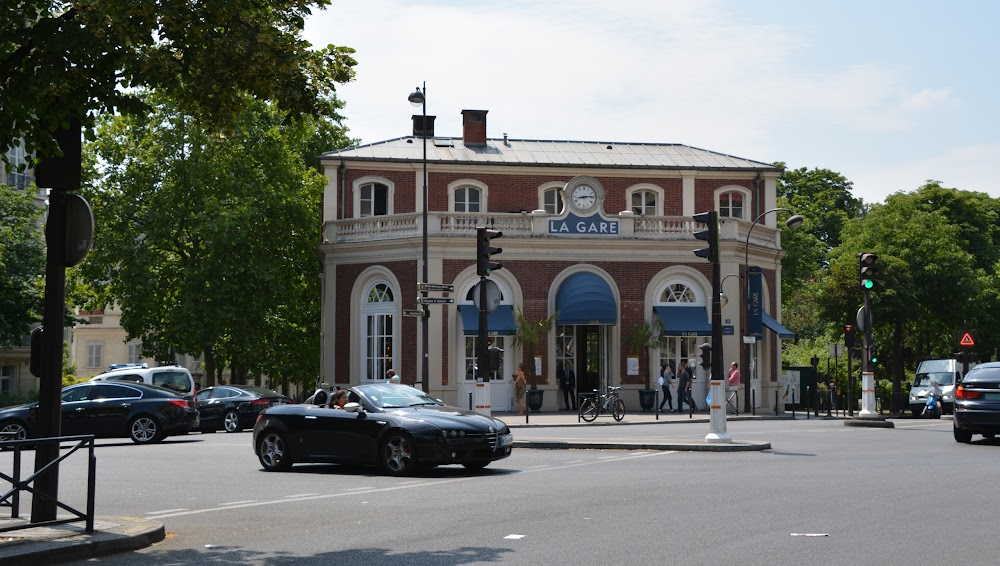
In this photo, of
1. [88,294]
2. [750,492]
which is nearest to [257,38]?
[750,492]

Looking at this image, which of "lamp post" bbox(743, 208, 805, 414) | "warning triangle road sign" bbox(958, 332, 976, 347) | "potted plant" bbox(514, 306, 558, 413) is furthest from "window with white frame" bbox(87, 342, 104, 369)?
"warning triangle road sign" bbox(958, 332, 976, 347)

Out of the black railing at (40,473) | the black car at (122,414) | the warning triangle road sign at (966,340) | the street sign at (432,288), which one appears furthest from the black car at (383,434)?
the warning triangle road sign at (966,340)

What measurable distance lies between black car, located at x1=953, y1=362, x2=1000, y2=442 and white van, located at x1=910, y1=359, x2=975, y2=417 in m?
21.3

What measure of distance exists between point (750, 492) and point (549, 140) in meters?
36.1

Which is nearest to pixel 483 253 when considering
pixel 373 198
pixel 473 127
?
pixel 373 198

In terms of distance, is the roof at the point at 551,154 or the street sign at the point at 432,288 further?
the roof at the point at 551,154

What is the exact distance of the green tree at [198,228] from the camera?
137 feet

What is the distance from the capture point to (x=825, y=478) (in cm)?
1551

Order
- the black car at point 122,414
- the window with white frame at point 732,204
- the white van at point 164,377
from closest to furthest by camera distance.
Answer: the black car at point 122,414
the white van at point 164,377
the window with white frame at point 732,204

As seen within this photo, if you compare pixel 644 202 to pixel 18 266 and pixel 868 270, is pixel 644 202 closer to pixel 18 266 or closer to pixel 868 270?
pixel 868 270

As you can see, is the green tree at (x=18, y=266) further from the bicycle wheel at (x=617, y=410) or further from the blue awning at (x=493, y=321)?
the bicycle wheel at (x=617, y=410)

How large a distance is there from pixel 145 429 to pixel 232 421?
6234 millimetres

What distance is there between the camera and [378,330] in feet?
135

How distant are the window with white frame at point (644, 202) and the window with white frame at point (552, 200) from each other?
2935 millimetres
